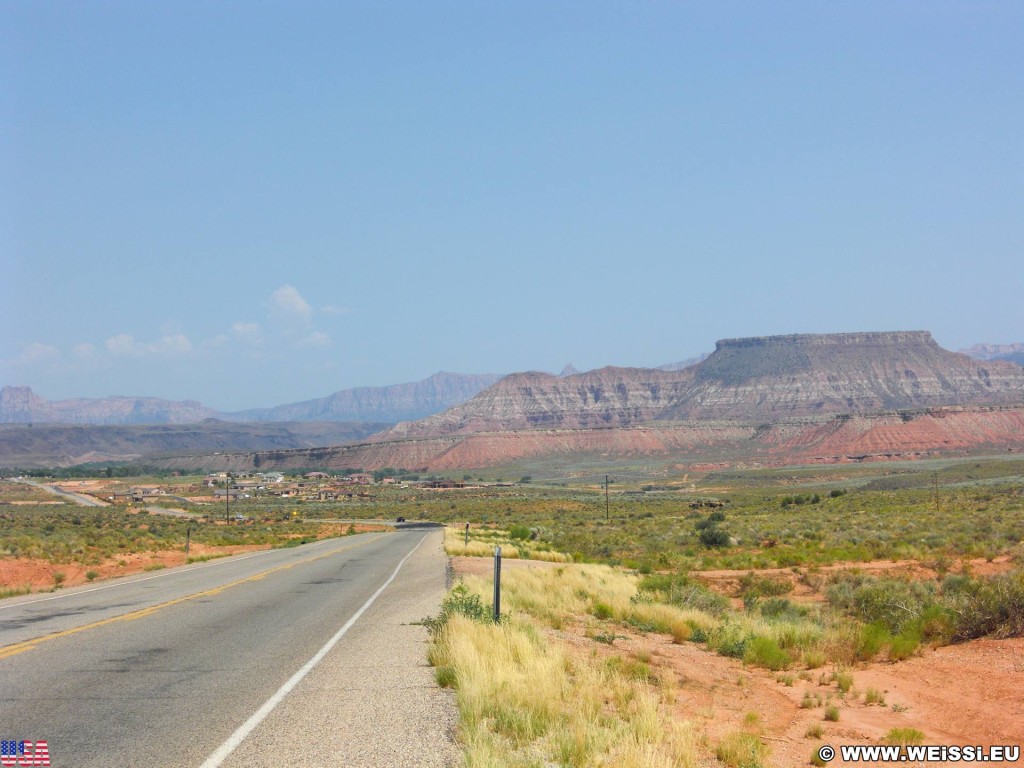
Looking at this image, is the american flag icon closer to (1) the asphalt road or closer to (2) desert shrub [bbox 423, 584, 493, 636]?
(1) the asphalt road

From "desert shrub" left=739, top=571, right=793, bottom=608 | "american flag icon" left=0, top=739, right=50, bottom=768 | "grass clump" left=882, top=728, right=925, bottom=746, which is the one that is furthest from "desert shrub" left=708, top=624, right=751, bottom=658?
"american flag icon" left=0, top=739, right=50, bottom=768

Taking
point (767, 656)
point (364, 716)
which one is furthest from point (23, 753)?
point (767, 656)

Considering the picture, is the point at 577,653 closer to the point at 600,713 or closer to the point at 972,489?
the point at 600,713

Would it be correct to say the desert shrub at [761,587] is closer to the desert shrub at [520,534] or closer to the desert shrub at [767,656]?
the desert shrub at [767,656]

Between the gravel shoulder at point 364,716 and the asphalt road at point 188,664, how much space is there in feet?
0.11

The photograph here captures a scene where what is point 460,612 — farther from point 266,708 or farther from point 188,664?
point 266,708

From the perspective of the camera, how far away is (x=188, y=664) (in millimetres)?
10484

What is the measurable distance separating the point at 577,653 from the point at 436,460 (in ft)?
609

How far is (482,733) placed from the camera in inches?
281

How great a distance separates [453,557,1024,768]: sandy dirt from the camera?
997cm

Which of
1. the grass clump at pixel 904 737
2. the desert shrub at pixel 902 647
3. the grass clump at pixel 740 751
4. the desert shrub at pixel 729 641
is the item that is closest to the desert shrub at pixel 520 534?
the desert shrub at pixel 729 641

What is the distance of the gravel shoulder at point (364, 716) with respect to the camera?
6.82 m

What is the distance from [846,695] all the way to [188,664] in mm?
8480

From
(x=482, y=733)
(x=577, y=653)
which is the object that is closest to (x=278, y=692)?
(x=482, y=733)
